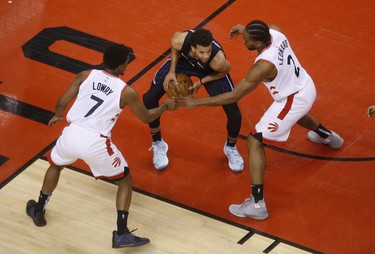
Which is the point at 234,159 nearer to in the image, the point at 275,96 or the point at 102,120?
the point at 275,96

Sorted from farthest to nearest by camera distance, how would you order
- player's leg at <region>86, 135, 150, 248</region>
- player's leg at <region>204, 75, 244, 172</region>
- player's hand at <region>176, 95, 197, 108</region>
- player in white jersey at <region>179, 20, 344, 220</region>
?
player's leg at <region>204, 75, 244, 172</region> < player's hand at <region>176, 95, 197, 108</region> < player in white jersey at <region>179, 20, 344, 220</region> < player's leg at <region>86, 135, 150, 248</region>

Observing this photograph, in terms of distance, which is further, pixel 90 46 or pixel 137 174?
pixel 90 46

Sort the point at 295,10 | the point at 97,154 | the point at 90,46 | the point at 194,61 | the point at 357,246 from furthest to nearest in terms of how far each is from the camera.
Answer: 1. the point at 295,10
2. the point at 90,46
3. the point at 194,61
4. the point at 357,246
5. the point at 97,154

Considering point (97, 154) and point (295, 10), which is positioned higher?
point (97, 154)

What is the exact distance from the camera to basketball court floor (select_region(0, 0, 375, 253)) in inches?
321

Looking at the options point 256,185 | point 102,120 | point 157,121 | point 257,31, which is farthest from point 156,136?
point 257,31

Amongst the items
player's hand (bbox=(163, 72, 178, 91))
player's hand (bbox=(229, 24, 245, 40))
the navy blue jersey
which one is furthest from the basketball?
player's hand (bbox=(229, 24, 245, 40))

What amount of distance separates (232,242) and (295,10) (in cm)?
440

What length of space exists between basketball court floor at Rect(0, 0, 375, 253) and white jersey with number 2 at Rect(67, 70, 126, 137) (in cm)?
108

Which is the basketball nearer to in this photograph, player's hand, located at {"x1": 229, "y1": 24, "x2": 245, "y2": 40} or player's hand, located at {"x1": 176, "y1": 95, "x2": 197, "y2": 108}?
player's hand, located at {"x1": 176, "y1": 95, "x2": 197, "y2": 108}

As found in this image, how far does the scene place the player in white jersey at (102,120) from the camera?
756 centimetres

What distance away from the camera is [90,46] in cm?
1070

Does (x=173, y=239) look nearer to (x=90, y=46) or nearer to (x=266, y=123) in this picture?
(x=266, y=123)

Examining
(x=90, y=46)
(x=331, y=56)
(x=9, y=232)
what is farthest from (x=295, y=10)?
(x=9, y=232)
